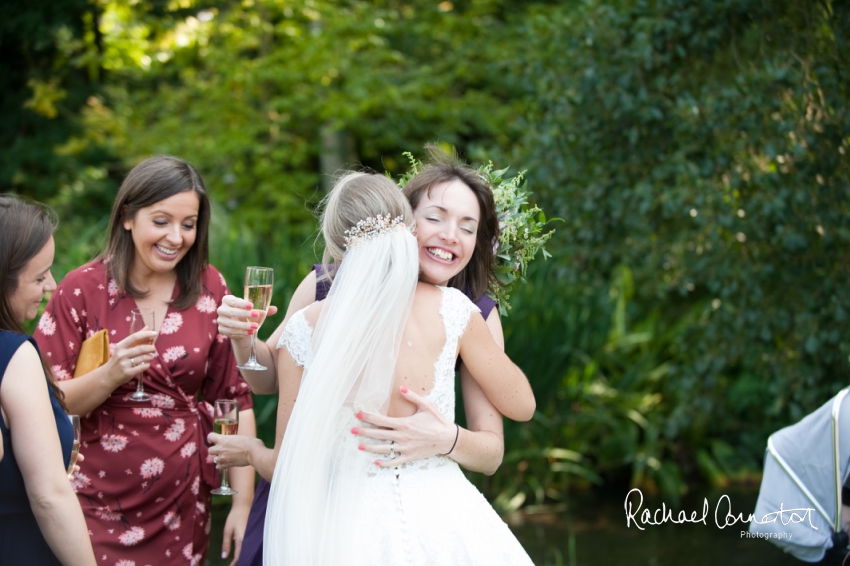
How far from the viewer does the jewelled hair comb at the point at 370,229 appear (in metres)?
Result: 2.26

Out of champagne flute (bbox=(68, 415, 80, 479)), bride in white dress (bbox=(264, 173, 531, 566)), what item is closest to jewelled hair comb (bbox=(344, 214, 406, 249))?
bride in white dress (bbox=(264, 173, 531, 566))

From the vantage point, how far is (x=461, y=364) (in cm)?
257

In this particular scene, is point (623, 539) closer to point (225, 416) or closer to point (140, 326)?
point (225, 416)

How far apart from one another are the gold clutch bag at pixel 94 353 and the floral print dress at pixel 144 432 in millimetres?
37

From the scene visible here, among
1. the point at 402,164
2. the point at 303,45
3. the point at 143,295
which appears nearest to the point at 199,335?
the point at 143,295

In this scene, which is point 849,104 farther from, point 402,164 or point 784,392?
point 402,164

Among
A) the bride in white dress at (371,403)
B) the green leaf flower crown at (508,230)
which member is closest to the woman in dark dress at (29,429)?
the bride in white dress at (371,403)

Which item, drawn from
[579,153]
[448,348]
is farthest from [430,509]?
[579,153]

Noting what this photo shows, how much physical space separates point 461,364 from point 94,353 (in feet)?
4.14

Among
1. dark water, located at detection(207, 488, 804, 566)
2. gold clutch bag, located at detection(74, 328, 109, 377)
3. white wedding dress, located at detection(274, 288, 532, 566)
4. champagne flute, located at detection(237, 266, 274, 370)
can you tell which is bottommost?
dark water, located at detection(207, 488, 804, 566)

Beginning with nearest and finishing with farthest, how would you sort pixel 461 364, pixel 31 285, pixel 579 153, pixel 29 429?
pixel 29 429
pixel 31 285
pixel 461 364
pixel 579 153

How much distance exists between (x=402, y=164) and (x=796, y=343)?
292 inches

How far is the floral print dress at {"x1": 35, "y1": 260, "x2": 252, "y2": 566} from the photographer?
277cm

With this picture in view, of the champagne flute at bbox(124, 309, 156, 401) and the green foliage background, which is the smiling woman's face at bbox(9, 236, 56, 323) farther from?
the green foliage background
